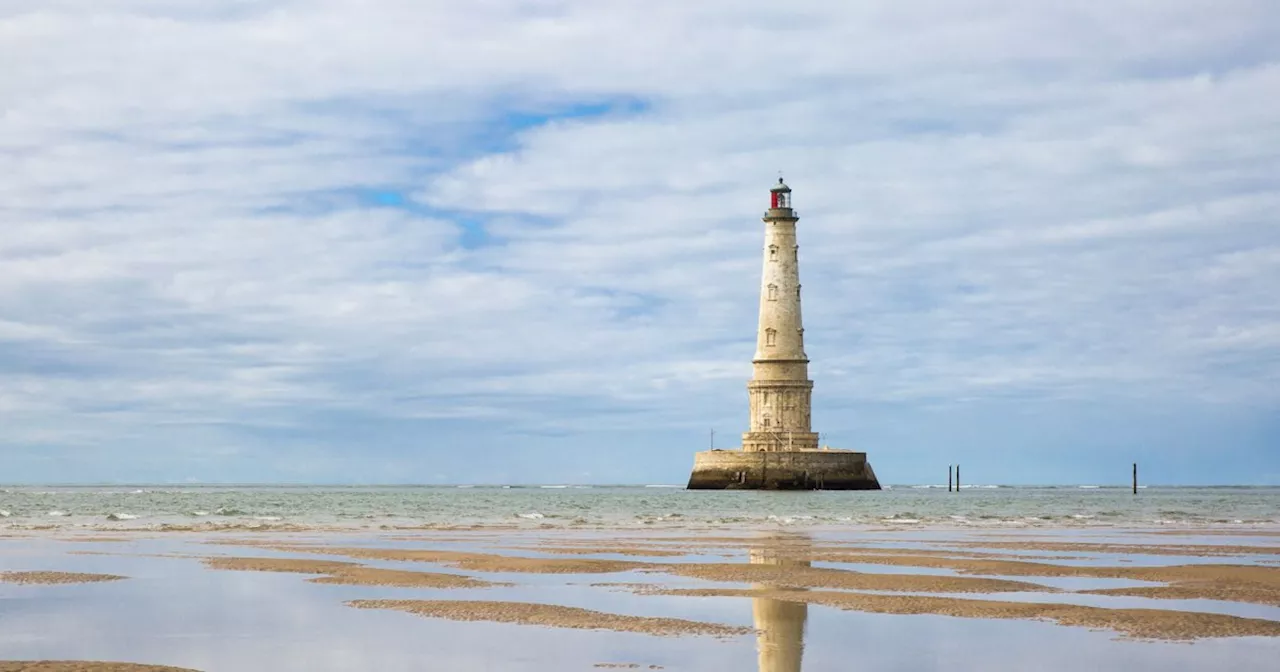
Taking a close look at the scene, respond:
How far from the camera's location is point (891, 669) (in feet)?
40.3

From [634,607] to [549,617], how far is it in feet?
5.32

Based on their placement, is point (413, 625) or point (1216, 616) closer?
point (413, 625)

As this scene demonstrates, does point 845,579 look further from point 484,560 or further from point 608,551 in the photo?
point 608,551

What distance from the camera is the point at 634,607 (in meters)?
17.6

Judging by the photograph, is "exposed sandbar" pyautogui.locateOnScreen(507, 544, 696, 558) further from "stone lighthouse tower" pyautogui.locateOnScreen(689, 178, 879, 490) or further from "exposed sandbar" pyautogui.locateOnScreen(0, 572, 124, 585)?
"stone lighthouse tower" pyautogui.locateOnScreen(689, 178, 879, 490)

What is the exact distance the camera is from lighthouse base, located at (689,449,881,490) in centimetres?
10000

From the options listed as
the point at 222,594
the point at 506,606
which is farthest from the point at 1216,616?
the point at 222,594

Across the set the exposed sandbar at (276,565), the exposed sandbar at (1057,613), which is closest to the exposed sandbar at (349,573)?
the exposed sandbar at (276,565)

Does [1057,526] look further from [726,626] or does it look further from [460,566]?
[726,626]

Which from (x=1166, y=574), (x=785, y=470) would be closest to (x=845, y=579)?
(x=1166, y=574)

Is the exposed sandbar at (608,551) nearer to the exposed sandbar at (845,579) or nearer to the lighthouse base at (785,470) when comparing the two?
the exposed sandbar at (845,579)

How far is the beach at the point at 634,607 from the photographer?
13078mm

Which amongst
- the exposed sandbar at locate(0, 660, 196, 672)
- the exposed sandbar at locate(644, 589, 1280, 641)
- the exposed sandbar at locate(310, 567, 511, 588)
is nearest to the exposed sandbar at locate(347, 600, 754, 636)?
the exposed sandbar at locate(644, 589, 1280, 641)

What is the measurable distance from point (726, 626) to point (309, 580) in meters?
8.99
